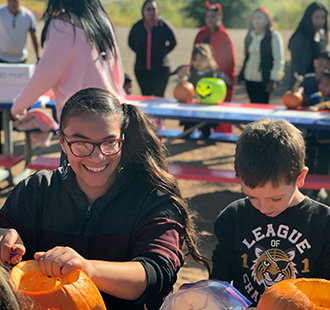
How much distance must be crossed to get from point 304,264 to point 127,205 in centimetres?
64

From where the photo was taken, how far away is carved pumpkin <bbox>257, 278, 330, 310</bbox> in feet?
4.02

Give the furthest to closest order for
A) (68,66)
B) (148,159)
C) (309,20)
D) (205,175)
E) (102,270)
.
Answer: (309,20), (205,175), (68,66), (148,159), (102,270)

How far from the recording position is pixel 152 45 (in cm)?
655

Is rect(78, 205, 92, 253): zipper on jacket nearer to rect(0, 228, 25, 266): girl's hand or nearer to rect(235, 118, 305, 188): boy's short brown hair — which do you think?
rect(0, 228, 25, 266): girl's hand

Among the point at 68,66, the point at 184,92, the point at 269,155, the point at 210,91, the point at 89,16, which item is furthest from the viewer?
the point at 184,92

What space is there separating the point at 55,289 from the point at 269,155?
2.59 feet

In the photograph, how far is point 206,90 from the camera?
477 cm

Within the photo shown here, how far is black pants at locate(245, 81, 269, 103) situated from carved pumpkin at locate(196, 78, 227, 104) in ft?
5.21

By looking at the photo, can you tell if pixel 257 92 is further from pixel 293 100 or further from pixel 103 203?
pixel 103 203

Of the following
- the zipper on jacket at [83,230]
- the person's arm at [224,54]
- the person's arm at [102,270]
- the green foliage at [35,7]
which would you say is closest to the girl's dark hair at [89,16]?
the zipper on jacket at [83,230]

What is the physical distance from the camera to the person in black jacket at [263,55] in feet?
19.5

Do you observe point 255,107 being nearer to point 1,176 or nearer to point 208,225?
point 208,225

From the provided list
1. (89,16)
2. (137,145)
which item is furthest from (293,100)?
(137,145)

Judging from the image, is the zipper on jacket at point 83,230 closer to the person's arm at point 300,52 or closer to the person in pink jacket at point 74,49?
the person in pink jacket at point 74,49
